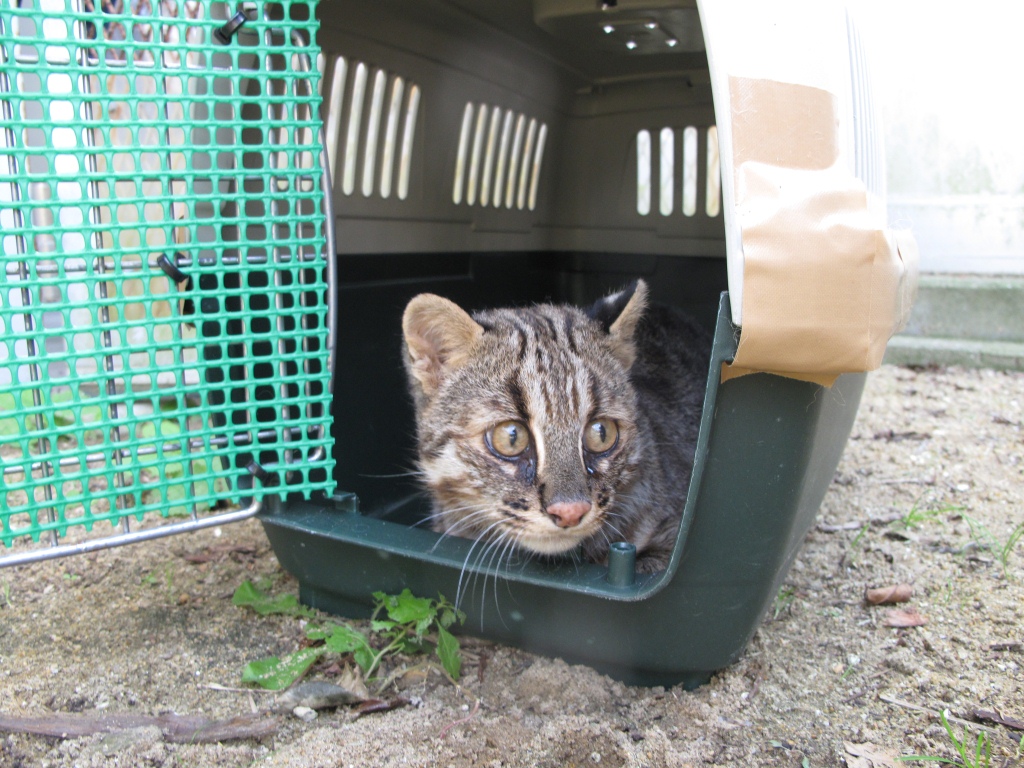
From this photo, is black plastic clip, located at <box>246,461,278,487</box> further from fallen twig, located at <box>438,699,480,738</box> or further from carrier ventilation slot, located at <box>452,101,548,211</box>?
carrier ventilation slot, located at <box>452,101,548,211</box>

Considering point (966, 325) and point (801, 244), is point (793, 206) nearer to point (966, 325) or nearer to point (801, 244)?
point (801, 244)

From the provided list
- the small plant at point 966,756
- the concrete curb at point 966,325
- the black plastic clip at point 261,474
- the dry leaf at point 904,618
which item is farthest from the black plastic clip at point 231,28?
the concrete curb at point 966,325

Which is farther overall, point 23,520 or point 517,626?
point 23,520

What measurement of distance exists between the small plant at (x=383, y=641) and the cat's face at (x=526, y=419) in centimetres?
30

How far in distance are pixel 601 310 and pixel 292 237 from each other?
1.06 m

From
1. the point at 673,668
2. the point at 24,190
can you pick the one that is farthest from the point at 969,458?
the point at 24,190

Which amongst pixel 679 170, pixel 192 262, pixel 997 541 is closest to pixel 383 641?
pixel 192 262

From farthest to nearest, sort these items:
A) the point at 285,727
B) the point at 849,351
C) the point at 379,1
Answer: the point at 379,1 < the point at 285,727 < the point at 849,351

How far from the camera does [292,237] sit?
2430 mm

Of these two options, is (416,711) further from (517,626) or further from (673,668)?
(673,668)

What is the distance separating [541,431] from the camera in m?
2.48

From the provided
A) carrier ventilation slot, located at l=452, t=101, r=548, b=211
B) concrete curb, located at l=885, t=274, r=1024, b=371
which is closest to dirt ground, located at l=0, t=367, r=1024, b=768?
carrier ventilation slot, located at l=452, t=101, r=548, b=211

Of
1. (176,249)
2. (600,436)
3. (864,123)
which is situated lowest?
(600,436)

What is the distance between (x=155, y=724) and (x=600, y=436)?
1.50m
